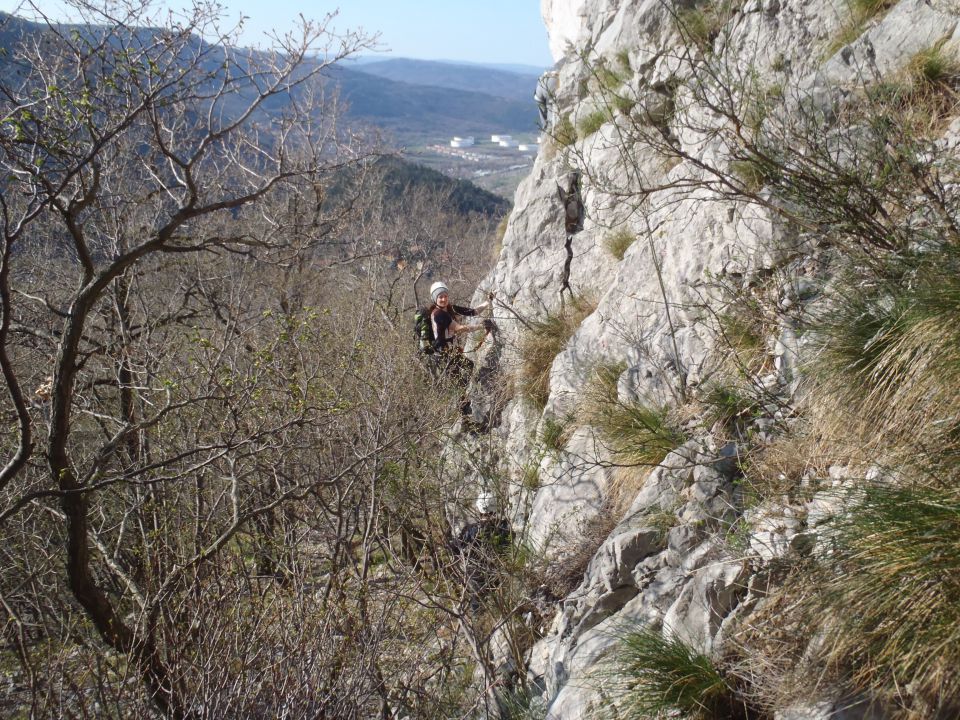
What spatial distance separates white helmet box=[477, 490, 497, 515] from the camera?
252 inches

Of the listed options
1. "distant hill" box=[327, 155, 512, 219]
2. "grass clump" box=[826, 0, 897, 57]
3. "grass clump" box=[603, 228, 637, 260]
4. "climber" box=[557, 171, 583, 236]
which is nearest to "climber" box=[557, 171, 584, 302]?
"climber" box=[557, 171, 583, 236]

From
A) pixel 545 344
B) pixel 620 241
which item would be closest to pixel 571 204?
pixel 620 241

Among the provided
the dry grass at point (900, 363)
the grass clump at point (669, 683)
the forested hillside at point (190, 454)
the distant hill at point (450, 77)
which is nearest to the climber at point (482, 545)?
the forested hillside at point (190, 454)

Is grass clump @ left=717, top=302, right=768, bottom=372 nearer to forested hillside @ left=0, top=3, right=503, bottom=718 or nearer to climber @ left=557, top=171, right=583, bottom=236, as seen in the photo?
forested hillside @ left=0, top=3, right=503, bottom=718

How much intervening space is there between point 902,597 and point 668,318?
2.91m

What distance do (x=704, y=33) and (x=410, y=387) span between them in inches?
194

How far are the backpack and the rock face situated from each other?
0.93m

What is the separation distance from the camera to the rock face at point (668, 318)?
338 cm

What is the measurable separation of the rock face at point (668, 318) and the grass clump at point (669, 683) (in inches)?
5.8

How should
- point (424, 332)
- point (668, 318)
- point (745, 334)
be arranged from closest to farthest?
point (745, 334)
point (668, 318)
point (424, 332)

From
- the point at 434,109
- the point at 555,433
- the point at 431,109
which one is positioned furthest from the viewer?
the point at 434,109

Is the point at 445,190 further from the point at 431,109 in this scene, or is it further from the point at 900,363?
the point at 431,109

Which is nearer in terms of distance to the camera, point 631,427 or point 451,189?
point 631,427

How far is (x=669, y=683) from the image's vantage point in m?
2.82
